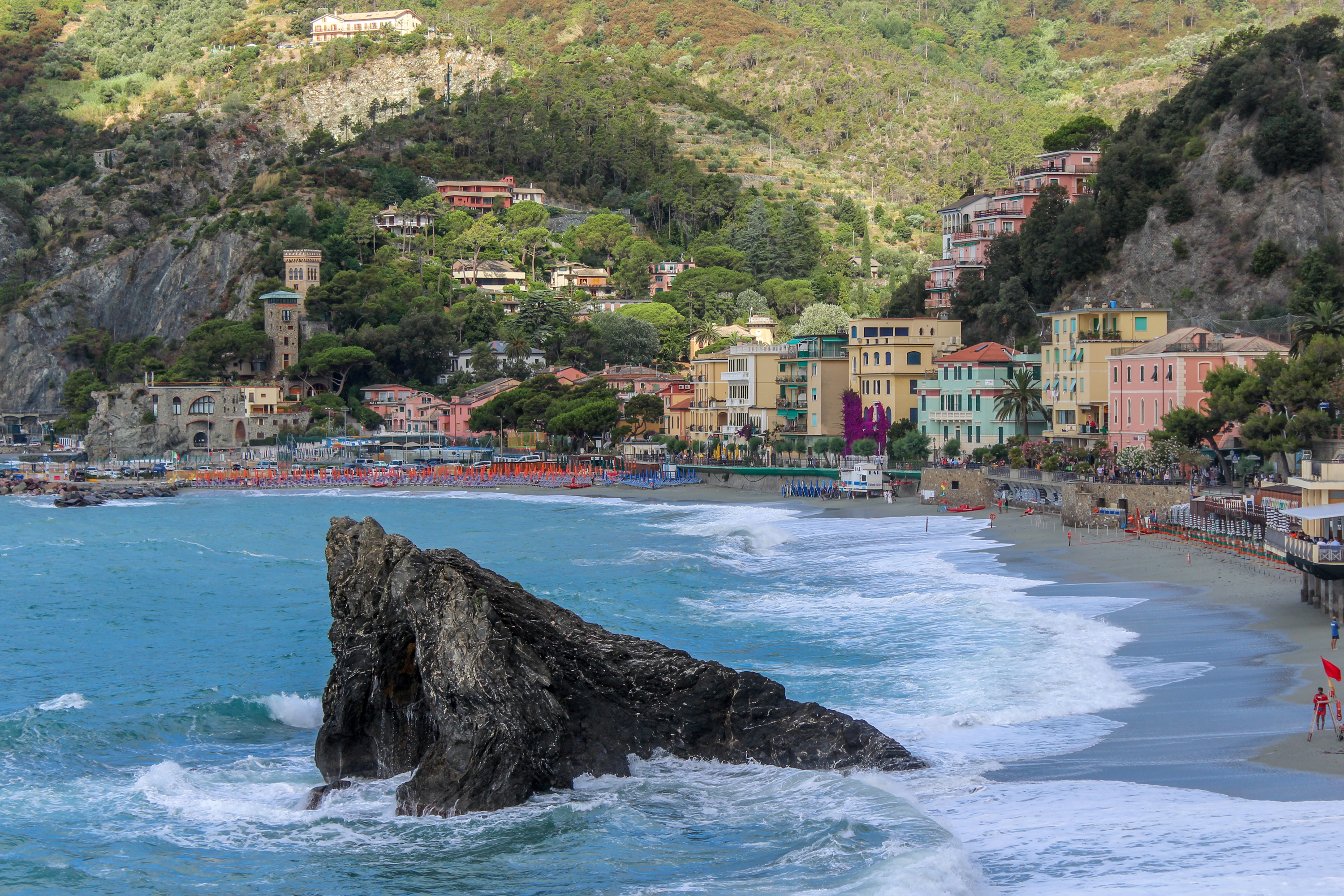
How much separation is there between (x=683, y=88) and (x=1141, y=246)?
133 metres

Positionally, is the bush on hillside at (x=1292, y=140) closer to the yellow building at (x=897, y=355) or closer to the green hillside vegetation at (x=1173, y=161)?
the green hillside vegetation at (x=1173, y=161)

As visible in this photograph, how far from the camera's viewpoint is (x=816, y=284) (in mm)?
128375

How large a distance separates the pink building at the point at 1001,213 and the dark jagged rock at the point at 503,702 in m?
66.5

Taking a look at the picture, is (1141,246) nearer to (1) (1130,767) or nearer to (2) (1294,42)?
(2) (1294,42)

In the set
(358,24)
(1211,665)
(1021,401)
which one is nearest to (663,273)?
(1021,401)

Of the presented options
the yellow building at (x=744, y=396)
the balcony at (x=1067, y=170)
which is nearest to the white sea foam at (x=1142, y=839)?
the yellow building at (x=744, y=396)

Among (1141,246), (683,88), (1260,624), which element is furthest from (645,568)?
(683,88)

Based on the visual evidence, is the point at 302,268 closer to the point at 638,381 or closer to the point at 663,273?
the point at 663,273

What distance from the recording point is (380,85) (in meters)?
179

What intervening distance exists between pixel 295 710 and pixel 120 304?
122 m

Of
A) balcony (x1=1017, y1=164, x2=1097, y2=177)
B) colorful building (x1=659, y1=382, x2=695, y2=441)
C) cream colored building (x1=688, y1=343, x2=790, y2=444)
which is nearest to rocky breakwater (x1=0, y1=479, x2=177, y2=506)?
colorful building (x1=659, y1=382, x2=695, y2=441)

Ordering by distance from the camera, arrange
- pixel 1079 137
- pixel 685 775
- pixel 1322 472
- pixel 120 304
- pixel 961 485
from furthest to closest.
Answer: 1. pixel 120 304
2. pixel 1079 137
3. pixel 961 485
4. pixel 1322 472
5. pixel 685 775

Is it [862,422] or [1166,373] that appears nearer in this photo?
[1166,373]

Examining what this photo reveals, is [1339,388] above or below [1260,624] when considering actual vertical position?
above
